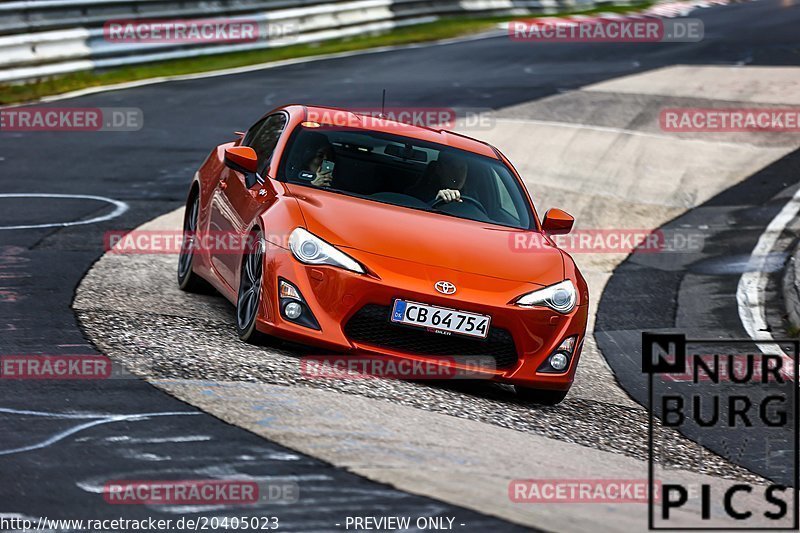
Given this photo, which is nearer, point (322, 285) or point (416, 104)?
point (322, 285)

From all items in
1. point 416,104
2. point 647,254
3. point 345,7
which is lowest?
point 647,254

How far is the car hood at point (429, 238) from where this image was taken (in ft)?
25.0

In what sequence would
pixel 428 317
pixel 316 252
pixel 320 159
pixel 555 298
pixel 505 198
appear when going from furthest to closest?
pixel 505 198, pixel 320 159, pixel 555 298, pixel 316 252, pixel 428 317

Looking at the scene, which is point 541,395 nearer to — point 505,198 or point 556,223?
point 556,223

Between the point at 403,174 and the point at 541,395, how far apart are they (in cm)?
184

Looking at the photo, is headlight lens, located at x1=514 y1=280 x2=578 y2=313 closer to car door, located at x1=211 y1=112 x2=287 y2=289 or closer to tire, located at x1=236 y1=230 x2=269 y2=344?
tire, located at x1=236 y1=230 x2=269 y2=344

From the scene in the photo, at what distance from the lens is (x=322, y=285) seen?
7.40m

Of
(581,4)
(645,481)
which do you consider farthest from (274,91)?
(581,4)

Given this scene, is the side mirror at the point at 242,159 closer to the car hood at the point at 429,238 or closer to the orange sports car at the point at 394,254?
the orange sports car at the point at 394,254

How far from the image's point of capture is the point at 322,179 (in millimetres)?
8570

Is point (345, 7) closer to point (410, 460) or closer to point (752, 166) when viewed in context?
point (752, 166)

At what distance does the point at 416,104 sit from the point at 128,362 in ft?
43.1

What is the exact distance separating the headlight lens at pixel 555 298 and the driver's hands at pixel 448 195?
1153 mm

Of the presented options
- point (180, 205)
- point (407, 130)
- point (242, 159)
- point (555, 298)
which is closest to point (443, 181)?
point (407, 130)
